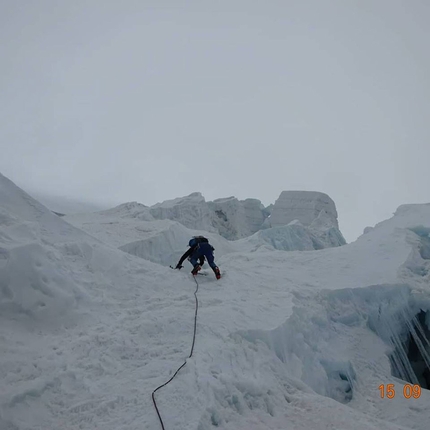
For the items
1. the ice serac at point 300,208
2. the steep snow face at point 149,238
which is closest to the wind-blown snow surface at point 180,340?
the steep snow face at point 149,238

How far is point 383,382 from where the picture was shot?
17.9 ft

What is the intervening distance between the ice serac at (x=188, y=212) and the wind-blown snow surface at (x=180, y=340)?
53.7 feet

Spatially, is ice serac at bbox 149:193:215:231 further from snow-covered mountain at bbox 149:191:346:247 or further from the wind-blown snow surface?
the wind-blown snow surface

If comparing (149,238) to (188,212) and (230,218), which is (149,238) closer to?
(188,212)

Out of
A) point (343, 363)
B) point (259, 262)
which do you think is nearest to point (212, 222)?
point (259, 262)
